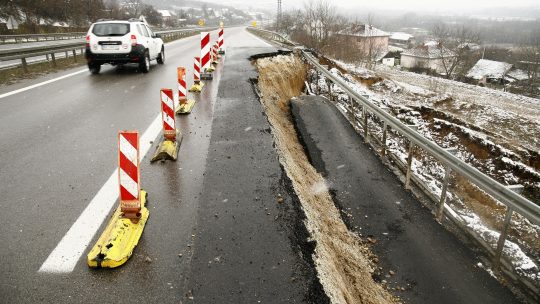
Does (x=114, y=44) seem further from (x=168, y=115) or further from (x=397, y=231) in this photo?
(x=397, y=231)

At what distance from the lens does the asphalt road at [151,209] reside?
10.2ft

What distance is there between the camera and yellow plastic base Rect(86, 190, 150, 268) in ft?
10.9

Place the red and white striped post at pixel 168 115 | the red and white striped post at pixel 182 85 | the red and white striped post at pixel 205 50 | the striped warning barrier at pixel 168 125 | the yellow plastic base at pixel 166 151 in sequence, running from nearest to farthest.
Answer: the yellow plastic base at pixel 166 151 < the striped warning barrier at pixel 168 125 < the red and white striped post at pixel 168 115 < the red and white striped post at pixel 182 85 < the red and white striped post at pixel 205 50

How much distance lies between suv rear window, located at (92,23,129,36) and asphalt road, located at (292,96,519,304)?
25.6ft

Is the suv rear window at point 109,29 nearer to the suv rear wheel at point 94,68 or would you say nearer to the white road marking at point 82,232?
the suv rear wheel at point 94,68

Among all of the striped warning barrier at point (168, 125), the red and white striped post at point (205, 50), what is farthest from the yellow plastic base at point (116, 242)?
the red and white striped post at point (205, 50)

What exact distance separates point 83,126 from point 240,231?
4855 millimetres

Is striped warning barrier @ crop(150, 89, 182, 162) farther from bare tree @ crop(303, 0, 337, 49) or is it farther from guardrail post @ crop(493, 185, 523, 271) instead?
bare tree @ crop(303, 0, 337, 49)

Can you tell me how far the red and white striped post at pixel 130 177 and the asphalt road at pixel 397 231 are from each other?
10.8 ft

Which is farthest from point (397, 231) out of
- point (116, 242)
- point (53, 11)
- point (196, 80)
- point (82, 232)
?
point (53, 11)

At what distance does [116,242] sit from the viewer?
3.52 m

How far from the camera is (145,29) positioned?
1433 cm

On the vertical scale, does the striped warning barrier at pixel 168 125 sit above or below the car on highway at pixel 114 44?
below

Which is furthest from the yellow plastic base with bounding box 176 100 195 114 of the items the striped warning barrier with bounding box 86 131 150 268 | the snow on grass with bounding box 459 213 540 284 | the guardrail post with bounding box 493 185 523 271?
the guardrail post with bounding box 493 185 523 271
